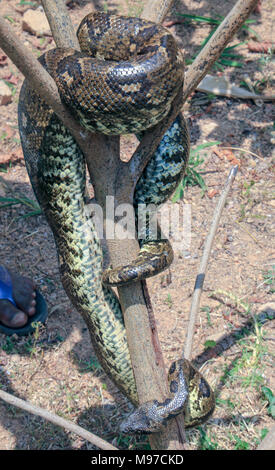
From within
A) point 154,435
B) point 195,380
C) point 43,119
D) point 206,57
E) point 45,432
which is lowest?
point 45,432

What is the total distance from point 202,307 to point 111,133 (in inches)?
74.6

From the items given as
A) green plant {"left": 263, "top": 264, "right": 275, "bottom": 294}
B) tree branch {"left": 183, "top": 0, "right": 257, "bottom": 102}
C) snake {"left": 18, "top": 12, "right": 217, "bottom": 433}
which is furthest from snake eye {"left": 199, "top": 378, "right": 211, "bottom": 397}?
tree branch {"left": 183, "top": 0, "right": 257, "bottom": 102}

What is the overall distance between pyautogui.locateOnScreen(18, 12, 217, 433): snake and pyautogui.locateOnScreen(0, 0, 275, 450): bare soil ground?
476 millimetres

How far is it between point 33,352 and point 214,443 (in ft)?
4.47

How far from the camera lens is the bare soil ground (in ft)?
11.2

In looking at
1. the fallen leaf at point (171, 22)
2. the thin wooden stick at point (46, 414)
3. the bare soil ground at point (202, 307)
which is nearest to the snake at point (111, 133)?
the thin wooden stick at point (46, 414)

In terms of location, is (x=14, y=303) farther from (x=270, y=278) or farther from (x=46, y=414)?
(x=46, y=414)

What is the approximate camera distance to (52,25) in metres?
2.50

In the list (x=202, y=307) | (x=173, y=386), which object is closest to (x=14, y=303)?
(x=202, y=307)

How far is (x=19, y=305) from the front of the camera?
13.4 ft

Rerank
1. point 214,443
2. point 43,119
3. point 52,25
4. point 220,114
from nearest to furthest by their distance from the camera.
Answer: point 52,25
point 43,119
point 214,443
point 220,114

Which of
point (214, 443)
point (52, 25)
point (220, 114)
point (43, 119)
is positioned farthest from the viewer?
point (220, 114)
